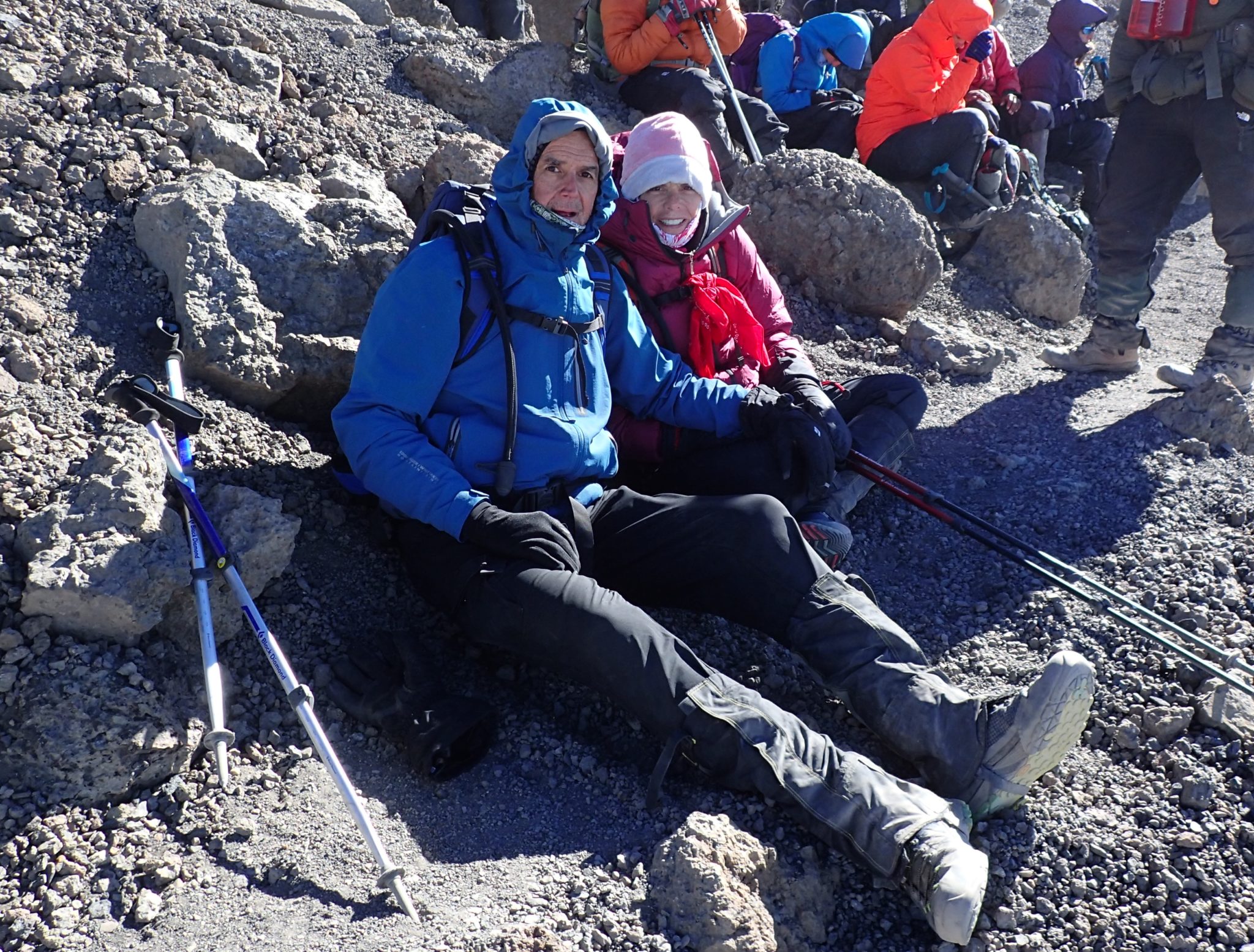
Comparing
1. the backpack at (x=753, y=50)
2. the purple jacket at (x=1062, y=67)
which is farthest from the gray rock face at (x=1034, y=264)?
the purple jacket at (x=1062, y=67)

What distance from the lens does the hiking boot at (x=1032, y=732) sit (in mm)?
3406

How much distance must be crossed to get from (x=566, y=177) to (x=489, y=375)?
878 millimetres

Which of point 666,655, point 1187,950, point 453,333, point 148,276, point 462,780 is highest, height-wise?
point 453,333

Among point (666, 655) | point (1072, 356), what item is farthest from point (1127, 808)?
point (1072, 356)

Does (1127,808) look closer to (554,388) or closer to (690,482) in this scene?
(690,482)

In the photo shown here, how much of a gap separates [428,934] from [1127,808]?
2468 millimetres

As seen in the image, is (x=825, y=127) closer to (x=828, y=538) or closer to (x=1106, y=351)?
(x=1106, y=351)

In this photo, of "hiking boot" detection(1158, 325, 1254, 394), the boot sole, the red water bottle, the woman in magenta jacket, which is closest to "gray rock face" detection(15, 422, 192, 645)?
the woman in magenta jacket

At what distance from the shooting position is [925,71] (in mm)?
8836

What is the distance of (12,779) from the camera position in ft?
10.5

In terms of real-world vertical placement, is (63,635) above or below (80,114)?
below

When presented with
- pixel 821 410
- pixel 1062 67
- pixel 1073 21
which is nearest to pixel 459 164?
pixel 821 410

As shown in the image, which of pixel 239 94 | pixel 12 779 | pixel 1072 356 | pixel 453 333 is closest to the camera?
pixel 12 779

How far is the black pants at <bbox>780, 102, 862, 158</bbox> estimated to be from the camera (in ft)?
31.9
